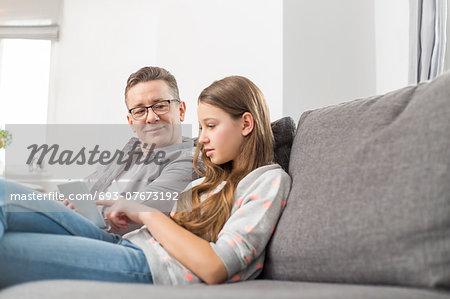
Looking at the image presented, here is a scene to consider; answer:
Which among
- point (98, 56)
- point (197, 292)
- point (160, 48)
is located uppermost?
point (98, 56)

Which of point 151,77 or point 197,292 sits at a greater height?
point 151,77

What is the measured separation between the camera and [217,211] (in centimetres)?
117

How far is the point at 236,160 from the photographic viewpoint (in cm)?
132

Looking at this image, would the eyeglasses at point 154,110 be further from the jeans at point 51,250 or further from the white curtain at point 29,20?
the white curtain at point 29,20

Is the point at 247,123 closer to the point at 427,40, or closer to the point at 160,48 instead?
the point at 427,40

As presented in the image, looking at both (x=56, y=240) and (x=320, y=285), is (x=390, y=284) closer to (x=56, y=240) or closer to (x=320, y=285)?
(x=320, y=285)

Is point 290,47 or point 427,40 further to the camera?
point 290,47

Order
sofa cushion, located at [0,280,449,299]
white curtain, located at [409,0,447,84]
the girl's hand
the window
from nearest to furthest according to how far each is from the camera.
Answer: sofa cushion, located at [0,280,449,299] < the girl's hand < white curtain, located at [409,0,447,84] < the window

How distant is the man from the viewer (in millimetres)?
1487

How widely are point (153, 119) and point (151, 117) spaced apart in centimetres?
1

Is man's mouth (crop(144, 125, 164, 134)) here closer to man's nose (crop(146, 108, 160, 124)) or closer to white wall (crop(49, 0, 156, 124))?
man's nose (crop(146, 108, 160, 124))

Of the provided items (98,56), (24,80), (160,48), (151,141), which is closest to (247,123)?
(151,141)

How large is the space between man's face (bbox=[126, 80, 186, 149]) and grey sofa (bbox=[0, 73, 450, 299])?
25.5 inches

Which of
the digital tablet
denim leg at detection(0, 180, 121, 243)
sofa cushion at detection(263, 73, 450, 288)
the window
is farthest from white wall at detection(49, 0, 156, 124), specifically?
sofa cushion at detection(263, 73, 450, 288)
